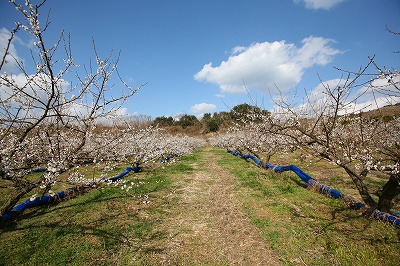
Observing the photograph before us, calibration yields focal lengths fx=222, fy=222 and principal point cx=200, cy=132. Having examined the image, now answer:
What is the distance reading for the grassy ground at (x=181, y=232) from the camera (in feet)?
14.1

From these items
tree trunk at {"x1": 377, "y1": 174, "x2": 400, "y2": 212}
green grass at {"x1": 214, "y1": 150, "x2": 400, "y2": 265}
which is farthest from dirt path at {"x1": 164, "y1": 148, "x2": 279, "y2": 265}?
tree trunk at {"x1": 377, "y1": 174, "x2": 400, "y2": 212}

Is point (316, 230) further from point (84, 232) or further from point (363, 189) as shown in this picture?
point (84, 232)

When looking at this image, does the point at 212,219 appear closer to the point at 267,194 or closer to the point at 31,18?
the point at 267,194

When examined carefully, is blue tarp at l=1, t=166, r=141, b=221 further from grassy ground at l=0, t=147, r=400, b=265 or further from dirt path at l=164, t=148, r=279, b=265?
dirt path at l=164, t=148, r=279, b=265

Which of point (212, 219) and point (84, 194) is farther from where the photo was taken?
point (84, 194)

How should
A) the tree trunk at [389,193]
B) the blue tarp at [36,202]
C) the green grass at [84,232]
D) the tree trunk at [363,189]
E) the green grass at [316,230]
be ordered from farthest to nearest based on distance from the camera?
the blue tarp at [36,202] < the tree trunk at [363,189] < the tree trunk at [389,193] < the green grass at [84,232] < the green grass at [316,230]

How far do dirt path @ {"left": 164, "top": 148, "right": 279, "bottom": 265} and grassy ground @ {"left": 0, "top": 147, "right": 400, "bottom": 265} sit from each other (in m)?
0.03

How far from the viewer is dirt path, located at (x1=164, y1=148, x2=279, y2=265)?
433 centimetres

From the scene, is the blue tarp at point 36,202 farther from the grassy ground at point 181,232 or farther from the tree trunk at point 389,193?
the tree trunk at point 389,193

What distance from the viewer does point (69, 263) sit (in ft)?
13.7

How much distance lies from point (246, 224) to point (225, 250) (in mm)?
1335

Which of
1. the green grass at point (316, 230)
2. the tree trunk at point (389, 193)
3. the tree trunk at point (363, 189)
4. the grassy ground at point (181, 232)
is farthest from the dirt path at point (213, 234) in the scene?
the tree trunk at point (389, 193)

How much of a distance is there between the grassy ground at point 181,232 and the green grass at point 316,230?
0.02 meters

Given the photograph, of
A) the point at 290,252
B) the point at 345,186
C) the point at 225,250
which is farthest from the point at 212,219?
the point at 345,186
